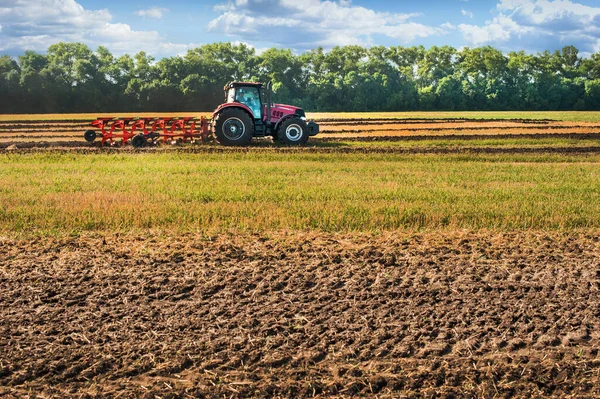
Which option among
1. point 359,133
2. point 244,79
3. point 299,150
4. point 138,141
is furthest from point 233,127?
point 244,79

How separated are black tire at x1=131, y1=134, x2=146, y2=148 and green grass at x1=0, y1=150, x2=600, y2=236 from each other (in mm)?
2882

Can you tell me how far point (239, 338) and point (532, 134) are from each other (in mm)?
24422

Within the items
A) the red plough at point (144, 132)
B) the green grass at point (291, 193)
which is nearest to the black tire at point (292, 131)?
the green grass at point (291, 193)

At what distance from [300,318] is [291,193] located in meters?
7.21

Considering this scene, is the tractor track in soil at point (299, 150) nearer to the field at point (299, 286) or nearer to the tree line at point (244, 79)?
the field at point (299, 286)

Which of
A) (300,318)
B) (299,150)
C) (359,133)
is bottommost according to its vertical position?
(300,318)

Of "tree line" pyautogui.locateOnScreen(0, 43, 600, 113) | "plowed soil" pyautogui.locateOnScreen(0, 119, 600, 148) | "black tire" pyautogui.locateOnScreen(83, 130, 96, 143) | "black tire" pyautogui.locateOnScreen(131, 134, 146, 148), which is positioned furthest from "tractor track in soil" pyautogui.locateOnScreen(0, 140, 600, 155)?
"tree line" pyautogui.locateOnScreen(0, 43, 600, 113)

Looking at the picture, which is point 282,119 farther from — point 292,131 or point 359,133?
point 359,133

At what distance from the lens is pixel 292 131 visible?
23.6 m

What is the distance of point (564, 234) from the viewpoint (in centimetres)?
1092

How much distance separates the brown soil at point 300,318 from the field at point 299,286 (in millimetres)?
24

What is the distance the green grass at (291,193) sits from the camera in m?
11.6

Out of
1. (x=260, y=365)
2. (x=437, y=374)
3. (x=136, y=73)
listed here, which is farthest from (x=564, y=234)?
(x=136, y=73)

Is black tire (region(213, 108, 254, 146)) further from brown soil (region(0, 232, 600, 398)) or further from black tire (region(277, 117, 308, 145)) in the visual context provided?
brown soil (region(0, 232, 600, 398))
